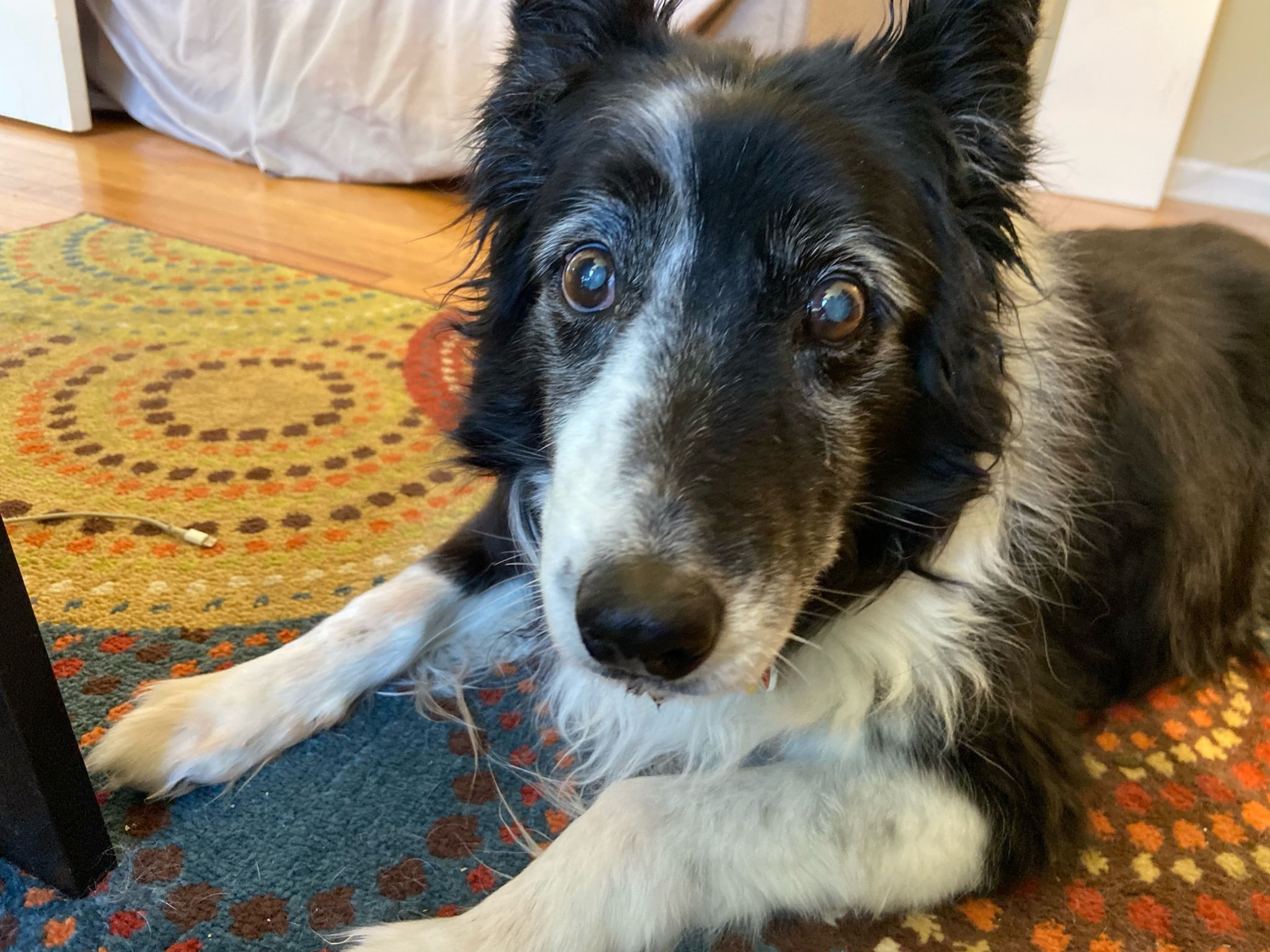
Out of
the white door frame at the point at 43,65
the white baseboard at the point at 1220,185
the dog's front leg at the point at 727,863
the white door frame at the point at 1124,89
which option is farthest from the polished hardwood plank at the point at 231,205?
the white baseboard at the point at 1220,185

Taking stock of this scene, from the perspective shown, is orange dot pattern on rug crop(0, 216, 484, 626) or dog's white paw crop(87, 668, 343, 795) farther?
orange dot pattern on rug crop(0, 216, 484, 626)

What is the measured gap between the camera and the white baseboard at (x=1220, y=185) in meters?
7.51

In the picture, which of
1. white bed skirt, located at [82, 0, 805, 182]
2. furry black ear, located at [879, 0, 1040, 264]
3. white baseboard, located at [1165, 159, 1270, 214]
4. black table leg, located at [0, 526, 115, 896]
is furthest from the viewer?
white baseboard, located at [1165, 159, 1270, 214]

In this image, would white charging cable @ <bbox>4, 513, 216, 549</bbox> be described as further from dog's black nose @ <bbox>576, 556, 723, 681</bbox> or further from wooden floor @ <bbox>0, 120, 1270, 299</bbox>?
wooden floor @ <bbox>0, 120, 1270, 299</bbox>

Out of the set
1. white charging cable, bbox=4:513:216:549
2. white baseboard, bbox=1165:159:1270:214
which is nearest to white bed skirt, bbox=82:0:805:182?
white charging cable, bbox=4:513:216:549

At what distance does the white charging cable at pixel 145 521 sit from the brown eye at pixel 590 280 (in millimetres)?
1330

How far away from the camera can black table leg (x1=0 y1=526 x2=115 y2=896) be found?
1344 millimetres

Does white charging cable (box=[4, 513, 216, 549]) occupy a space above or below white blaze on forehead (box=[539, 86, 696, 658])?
below

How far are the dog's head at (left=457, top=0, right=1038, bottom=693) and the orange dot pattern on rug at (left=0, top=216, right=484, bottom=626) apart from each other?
2.07ft

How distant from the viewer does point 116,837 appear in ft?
5.40

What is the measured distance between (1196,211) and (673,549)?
796 cm

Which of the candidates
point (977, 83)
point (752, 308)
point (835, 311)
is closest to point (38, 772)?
point (752, 308)

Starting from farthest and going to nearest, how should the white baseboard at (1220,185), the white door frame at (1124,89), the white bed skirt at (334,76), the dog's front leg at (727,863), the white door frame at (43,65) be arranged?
the white baseboard at (1220,185) → the white door frame at (1124,89) → the white door frame at (43,65) → the white bed skirt at (334,76) → the dog's front leg at (727,863)

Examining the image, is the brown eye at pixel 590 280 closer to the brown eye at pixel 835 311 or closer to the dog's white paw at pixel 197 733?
the brown eye at pixel 835 311
